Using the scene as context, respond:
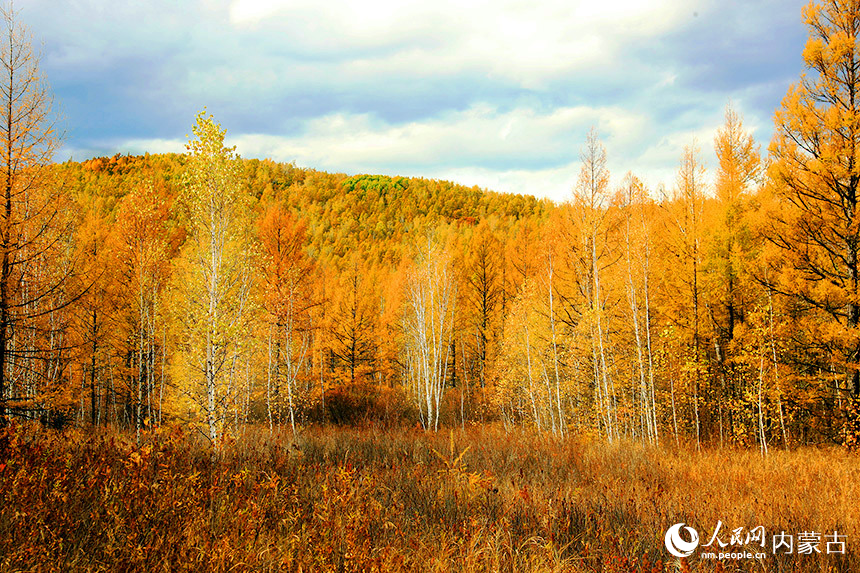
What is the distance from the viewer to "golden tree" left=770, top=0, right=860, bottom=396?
10.6 meters

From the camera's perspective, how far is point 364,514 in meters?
4.48

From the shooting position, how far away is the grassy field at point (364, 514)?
3.15 meters

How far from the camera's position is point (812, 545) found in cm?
442

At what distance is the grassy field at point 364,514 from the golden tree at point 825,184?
4762mm

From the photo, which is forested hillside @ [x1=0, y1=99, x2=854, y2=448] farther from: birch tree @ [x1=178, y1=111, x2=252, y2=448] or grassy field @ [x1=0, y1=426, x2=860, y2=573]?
grassy field @ [x1=0, y1=426, x2=860, y2=573]

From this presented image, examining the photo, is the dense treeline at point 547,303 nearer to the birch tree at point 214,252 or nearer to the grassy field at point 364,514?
the birch tree at point 214,252

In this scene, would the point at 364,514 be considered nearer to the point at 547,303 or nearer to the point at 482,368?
the point at 547,303

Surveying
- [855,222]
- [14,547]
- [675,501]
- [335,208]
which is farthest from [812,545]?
[335,208]

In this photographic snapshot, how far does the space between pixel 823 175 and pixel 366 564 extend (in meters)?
13.5

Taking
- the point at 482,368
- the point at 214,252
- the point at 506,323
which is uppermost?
the point at 214,252

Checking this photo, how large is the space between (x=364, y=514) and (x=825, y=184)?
44.0 feet

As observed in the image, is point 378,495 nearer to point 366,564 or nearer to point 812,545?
point 366,564

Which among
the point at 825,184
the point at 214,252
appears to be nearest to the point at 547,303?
the point at 825,184

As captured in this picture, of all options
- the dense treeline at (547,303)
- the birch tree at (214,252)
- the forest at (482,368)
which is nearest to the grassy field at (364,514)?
the forest at (482,368)
